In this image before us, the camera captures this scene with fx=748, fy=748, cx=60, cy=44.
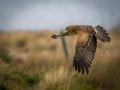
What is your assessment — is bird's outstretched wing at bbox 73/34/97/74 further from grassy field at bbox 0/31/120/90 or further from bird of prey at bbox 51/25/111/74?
grassy field at bbox 0/31/120/90

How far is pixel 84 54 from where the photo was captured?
1014cm

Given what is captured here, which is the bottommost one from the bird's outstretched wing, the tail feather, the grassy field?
the grassy field

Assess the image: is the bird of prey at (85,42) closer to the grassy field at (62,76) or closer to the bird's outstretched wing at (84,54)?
the bird's outstretched wing at (84,54)

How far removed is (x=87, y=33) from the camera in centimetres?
1030

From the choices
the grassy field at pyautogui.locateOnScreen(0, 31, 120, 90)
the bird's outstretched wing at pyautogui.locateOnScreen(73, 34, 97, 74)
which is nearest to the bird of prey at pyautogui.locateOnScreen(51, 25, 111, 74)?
the bird's outstretched wing at pyautogui.locateOnScreen(73, 34, 97, 74)

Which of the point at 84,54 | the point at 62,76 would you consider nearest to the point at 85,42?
the point at 84,54

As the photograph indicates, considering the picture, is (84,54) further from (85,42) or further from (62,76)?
(62,76)

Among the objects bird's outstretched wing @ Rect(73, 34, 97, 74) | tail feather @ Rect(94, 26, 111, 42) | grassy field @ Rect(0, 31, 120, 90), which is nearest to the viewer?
bird's outstretched wing @ Rect(73, 34, 97, 74)

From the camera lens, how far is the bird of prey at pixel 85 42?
10031 mm

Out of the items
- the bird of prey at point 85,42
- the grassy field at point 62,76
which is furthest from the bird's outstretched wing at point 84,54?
the grassy field at point 62,76

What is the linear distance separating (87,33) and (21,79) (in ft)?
7.84

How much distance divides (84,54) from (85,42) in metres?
0.19

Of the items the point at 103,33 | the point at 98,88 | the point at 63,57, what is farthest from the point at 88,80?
the point at 63,57

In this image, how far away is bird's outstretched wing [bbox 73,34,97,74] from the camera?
9992mm
